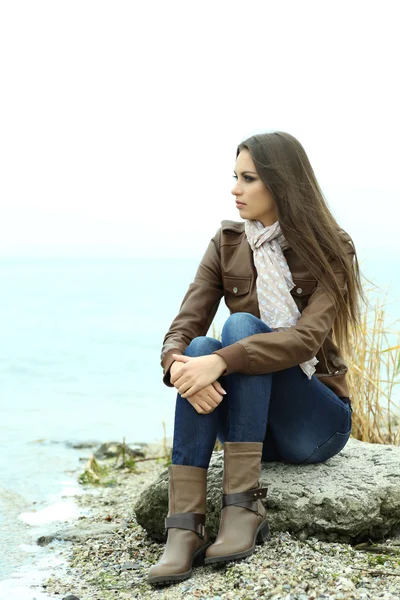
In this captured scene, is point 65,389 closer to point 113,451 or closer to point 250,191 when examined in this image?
point 113,451

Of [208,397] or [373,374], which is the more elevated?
[208,397]

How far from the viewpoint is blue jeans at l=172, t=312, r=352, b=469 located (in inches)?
105

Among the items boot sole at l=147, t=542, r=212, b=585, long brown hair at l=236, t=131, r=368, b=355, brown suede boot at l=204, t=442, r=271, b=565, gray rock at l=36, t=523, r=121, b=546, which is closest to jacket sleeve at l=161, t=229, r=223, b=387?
long brown hair at l=236, t=131, r=368, b=355

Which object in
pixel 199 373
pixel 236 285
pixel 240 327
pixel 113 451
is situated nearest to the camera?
pixel 199 373

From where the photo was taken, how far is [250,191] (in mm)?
2934

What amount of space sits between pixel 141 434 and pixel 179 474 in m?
4.39

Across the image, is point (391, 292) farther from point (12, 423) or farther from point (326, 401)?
point (12, 423)

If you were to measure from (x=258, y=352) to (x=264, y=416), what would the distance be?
240mm

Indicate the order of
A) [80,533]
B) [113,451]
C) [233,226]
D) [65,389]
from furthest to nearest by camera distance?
[65,389], [113,451], [80,533], [233,226]

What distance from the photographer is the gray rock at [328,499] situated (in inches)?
114

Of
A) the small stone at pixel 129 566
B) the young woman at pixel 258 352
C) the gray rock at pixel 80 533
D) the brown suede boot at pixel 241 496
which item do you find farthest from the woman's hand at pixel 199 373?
the gray rock at pixel 80 533

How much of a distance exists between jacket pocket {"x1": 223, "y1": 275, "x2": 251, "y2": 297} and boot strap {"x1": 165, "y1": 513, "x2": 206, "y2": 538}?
0.85 metres

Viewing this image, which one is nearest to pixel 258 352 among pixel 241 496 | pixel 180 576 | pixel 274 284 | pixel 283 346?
pixel 283 346

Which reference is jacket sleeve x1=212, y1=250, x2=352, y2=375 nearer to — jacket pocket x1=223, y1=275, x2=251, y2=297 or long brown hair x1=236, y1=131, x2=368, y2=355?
long brown hair x1=236, y1=131, x2=368, y2=355
